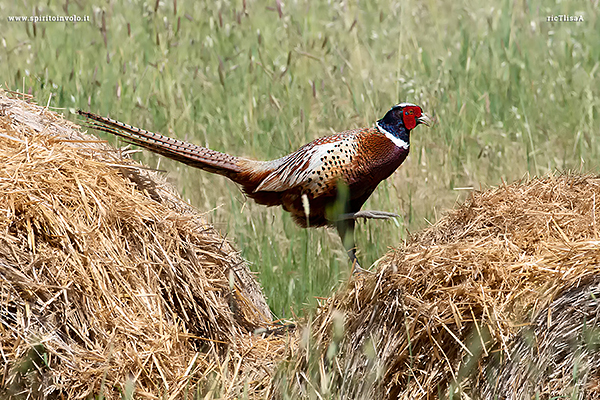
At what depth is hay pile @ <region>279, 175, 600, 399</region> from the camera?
259 centimetres

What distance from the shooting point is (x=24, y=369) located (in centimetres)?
285

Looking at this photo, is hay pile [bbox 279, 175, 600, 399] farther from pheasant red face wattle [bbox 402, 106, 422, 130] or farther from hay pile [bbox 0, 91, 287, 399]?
pheasant red face wattle [bbox 402, 106, 422, 130]

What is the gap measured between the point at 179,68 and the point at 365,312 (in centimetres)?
522

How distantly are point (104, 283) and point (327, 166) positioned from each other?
175 cm

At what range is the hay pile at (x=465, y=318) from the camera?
2586mm

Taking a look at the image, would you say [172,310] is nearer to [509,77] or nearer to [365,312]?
[365,312]

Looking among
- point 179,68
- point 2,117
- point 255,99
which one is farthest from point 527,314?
point 179,68

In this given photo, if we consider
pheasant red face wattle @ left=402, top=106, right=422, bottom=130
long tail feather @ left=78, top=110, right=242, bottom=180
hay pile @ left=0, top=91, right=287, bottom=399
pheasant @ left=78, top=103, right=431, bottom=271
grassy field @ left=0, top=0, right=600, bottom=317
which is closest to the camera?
hay pile @ left=0, top=91, right=287, bottom=399

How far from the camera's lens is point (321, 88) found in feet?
22.8

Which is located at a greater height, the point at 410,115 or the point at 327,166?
the point at 410,115

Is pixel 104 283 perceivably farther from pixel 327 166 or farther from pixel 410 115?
pixel 410 115

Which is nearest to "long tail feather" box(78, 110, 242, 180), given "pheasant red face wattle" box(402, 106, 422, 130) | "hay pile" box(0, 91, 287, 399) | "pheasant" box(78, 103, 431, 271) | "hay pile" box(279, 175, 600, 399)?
"pheasant" box(78, 103, 431, 271)

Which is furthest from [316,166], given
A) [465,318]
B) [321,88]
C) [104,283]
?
[321,88]

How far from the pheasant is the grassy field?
0.94 feet
